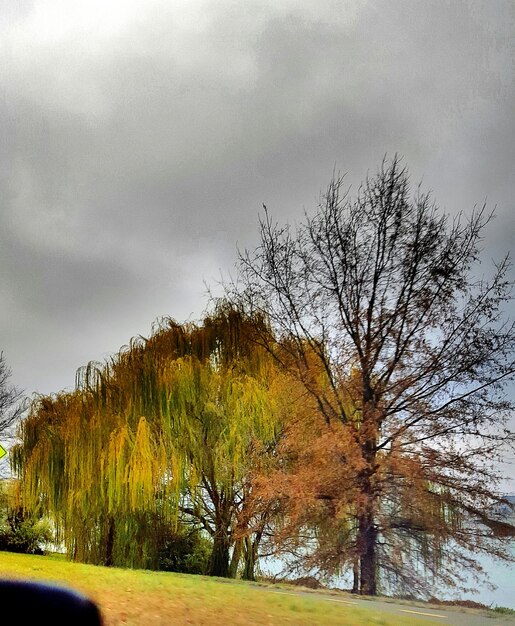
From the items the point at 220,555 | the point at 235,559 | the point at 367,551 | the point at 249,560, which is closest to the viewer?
the point at 367,551

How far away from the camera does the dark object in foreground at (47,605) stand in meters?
5.16

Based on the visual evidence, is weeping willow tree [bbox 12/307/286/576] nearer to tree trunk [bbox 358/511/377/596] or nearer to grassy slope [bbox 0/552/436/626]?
tree trunk [bbox 358/511/377/596]

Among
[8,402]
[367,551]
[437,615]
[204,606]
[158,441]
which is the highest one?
[8,402]

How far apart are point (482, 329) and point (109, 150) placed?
1066 cm

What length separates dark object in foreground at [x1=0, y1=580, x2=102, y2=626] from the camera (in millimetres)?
5164

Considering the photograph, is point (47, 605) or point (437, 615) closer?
point (47, 605)

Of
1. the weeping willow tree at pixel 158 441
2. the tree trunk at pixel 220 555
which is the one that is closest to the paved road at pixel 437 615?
the weeping willow tree at pixel 158 441

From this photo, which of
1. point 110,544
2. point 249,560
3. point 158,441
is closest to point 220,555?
point 249,560

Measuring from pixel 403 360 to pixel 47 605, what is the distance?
6.78m

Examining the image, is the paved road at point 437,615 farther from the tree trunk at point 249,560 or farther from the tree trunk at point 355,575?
the tree trunk at point 249,560

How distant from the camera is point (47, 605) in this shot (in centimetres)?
527

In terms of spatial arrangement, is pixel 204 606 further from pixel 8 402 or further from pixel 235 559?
pixel 8 402

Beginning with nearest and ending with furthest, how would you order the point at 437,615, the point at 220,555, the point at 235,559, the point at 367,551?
1. the point at 437,615
2. the point at 367,551
3. the point at 235,559
4. the point at 220,555

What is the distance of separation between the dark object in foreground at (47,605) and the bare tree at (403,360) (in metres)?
4.79
